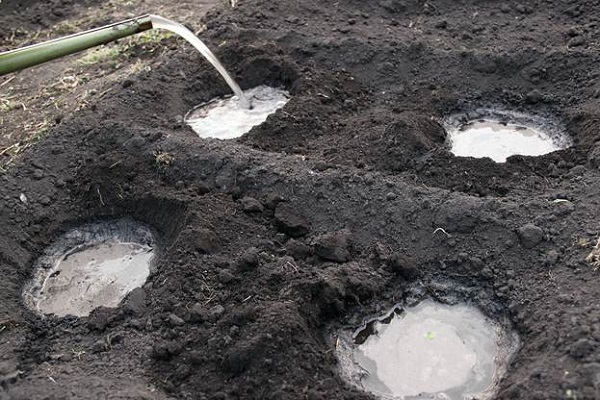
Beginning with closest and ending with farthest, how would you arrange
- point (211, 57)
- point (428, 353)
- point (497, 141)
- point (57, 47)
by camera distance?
point (428, 353)
point (57, 47)
point (497, 141)
point (211, 57)

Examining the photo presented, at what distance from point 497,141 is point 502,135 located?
11 centimetres

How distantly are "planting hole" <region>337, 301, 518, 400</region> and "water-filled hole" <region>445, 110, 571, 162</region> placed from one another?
1.61 meters

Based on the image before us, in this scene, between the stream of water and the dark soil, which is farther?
the stream of water

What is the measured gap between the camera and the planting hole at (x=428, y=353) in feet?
13.2

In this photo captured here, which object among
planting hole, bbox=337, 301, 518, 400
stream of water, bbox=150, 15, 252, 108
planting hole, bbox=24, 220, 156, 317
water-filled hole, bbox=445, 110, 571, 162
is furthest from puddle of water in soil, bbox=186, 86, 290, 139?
planting hole, bbox=337, 301, 518, 400

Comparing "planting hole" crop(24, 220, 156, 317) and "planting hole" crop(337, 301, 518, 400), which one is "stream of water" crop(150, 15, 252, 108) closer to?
"planting hole" crop(24, 220, 156, 317)

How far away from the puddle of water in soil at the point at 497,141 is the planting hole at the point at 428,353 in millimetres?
1572

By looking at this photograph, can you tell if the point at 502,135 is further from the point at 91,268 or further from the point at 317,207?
the point at 91,268

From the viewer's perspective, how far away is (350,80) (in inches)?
250

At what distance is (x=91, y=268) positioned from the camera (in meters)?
5.05

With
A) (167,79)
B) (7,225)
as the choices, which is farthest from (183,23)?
(7,225)

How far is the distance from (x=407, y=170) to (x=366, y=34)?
77.4 inches

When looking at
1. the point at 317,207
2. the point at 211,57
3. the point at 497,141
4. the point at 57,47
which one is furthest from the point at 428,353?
the point at 211,57

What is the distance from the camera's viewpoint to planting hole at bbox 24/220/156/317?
189 inches
